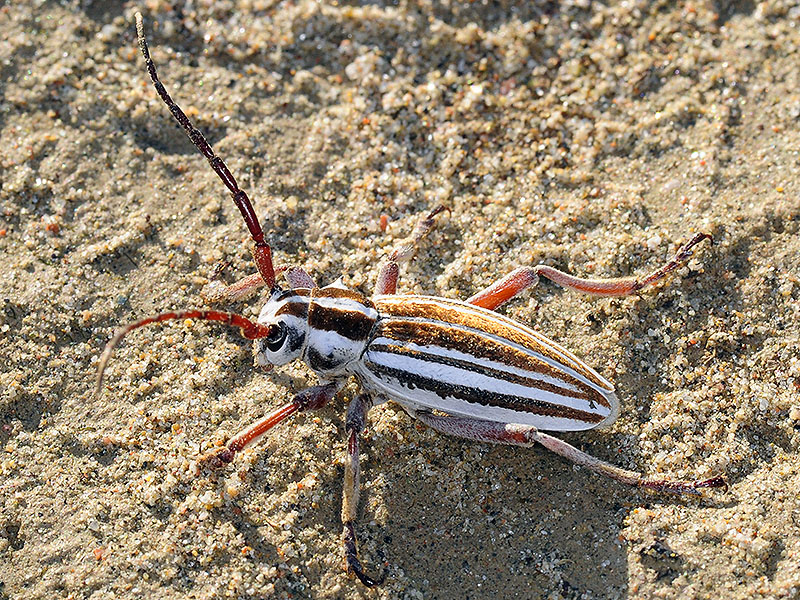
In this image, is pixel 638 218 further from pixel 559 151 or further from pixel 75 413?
pixel 75 413

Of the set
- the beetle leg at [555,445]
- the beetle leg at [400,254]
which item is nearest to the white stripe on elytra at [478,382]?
the beetle leg at [555,445]

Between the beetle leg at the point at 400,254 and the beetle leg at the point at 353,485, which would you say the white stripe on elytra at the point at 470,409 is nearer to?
the beetle leg at the point at 353,485

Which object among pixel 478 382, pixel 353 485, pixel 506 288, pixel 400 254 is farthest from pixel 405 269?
pixel 353 485

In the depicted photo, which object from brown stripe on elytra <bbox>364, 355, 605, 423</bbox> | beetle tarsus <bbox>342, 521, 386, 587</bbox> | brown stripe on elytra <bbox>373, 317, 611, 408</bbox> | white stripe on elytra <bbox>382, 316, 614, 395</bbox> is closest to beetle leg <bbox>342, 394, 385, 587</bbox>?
beetle tarsus <bbox>342, 521, 386, 587</bbox>

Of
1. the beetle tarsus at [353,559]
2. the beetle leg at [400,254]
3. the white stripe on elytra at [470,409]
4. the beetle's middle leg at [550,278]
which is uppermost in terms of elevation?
the beetle leg at [400,254]

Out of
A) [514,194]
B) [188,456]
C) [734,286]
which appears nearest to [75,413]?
[188,456]

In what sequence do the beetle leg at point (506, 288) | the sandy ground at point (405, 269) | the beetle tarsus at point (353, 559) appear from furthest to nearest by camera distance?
the beetle leg at point (506, 288)
the sandy ground at point (405, 269)
the beetle tarsus at point (353, 559)

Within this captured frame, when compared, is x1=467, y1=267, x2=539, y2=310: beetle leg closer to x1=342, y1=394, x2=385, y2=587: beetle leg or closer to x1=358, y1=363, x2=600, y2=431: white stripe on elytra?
x1=358, y1=363, x2=600, y2=431: white stripe on elytra
